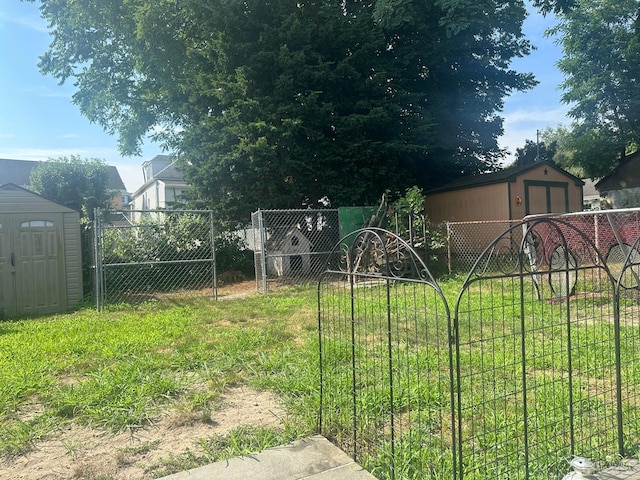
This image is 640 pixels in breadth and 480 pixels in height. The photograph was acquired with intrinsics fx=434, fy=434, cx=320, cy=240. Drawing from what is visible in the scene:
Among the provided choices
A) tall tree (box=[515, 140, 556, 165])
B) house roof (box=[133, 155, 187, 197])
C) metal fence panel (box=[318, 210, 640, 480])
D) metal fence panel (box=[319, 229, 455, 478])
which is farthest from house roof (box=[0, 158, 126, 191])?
metal fence panel (box=[318, 210, 640, 480])

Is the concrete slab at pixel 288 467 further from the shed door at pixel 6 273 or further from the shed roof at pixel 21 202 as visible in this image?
the shed roof at pixel 21 202

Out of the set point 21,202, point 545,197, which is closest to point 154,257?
point 21,202

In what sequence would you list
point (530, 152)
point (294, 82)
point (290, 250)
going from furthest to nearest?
point (530, 152) < point (294, 82) < point (290, 250)

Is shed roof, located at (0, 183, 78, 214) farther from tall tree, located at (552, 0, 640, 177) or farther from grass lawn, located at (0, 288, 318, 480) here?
tall tree, located at (552, 0, 640, 177)

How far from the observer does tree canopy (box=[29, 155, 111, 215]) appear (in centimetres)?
1644

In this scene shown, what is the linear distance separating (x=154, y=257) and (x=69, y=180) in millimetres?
9576

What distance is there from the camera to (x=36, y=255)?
7.73m

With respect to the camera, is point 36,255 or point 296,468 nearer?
point 296,468

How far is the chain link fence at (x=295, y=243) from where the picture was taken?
1055 cm

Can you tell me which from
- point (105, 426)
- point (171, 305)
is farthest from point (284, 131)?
point (105, 426)

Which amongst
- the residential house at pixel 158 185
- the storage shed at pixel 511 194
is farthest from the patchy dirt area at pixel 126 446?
the residential house at pixel 158 185

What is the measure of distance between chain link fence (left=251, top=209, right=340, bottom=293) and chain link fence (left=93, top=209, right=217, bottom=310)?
157 cm

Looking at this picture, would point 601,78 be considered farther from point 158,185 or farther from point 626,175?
point 158,185

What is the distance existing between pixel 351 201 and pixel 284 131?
282cm
